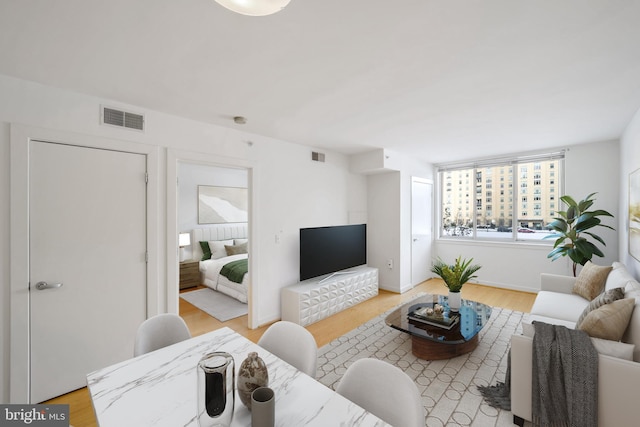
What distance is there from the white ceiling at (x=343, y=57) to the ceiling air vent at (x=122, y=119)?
0.47 feet

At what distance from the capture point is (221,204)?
20.9 feet

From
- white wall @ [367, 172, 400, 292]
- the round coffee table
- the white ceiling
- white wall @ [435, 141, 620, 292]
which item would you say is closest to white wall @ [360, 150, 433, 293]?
white wall @ [367, 172, 400, 292]

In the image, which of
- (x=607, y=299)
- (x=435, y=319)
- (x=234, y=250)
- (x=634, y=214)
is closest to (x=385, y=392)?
(x=435, y=319)

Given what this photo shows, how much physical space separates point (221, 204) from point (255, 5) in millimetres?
5831

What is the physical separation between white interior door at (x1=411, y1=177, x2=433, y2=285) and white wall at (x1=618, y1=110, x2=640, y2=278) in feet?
8.79

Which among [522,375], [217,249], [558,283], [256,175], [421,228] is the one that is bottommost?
[522,375]

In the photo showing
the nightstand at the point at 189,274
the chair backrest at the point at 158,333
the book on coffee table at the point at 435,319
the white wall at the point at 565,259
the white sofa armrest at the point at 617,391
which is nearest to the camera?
the white sofa armrest at the point at 617,391

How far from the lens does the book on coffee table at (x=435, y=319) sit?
267 centimetres

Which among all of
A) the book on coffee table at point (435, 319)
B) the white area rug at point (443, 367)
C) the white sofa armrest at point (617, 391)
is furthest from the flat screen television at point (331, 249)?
the white sofa armrest at point (617, 391)

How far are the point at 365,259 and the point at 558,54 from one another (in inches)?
146

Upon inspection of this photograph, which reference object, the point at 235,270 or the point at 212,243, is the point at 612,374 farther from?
the point at 212,243

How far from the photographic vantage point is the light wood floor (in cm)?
222

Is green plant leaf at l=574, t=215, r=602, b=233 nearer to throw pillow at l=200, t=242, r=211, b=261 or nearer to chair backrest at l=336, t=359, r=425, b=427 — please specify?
chair backrest at l=336, t=359, r=425, b=427

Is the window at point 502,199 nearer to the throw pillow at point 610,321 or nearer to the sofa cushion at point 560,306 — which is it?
the sofa cushion at point 560,306
